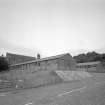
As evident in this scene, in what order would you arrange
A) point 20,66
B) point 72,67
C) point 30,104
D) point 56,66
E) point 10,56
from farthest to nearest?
point 10,56
point 20,66
point 72,67
point 56,66
point 30,104

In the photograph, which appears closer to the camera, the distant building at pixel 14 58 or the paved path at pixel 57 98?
the paved path at pixel 57 98

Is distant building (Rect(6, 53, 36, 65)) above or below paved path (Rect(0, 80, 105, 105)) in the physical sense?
above

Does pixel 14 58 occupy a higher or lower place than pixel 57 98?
higher

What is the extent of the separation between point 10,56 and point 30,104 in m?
63.7

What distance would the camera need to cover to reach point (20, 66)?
49.0 meters

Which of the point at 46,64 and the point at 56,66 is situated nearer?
the point at 56,66

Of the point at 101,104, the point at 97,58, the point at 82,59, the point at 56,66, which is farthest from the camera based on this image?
the point at 82,59

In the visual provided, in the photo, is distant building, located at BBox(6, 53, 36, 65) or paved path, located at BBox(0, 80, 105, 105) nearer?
paved path, located at BBox(0, 80, 105, 105)

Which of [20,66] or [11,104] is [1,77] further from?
[20,66]

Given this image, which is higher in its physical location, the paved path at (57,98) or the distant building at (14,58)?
the distant building at (14,58)

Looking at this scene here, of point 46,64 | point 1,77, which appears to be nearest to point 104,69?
point 46,64

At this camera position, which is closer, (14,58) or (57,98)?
(57,98)

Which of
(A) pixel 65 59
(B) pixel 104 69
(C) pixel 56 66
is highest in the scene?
(A) pixel 65 59

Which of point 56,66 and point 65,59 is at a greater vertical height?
point 65,59
